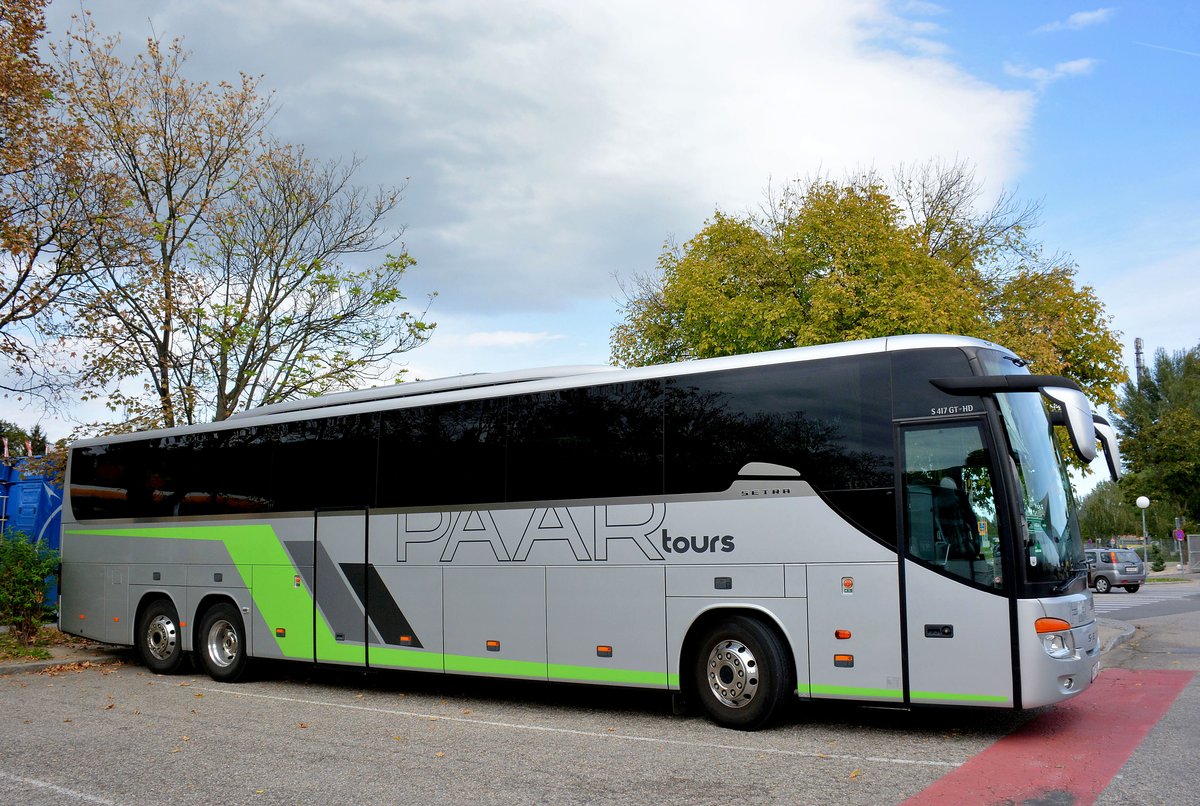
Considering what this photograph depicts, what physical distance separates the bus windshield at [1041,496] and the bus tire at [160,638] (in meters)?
11.8

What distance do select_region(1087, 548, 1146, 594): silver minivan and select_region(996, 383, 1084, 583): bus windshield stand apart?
1203 inches

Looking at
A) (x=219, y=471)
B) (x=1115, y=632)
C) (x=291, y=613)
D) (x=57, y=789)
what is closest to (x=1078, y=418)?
(x=57, y=789)

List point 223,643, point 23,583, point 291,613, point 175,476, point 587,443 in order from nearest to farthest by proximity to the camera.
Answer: point 587,443, point 291,613, point 223,643, point 175,476, point 23,583

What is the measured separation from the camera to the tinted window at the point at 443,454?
11.3 meters

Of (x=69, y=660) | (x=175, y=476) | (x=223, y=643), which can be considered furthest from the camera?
(x=69, y=660)

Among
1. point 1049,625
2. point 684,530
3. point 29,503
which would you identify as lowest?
point 1049,625

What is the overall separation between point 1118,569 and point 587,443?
32643 mm

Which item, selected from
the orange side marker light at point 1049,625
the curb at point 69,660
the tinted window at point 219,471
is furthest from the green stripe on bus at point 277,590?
the orange side marker light at point 1049,625

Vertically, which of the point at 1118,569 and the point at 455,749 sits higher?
the point at 455,749

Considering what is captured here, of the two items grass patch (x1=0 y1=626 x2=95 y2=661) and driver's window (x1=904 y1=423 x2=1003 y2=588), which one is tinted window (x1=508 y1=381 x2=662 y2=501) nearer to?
driver's window (x1=904 y1=423 x2=1003 y2=588)

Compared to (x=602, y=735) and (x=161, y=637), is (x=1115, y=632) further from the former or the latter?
(x=161, y=637)

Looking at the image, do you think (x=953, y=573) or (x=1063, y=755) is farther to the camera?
(x=953, y=573)

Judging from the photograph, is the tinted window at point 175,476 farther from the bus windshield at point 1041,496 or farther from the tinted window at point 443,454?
the bus windshield at point 1041,496

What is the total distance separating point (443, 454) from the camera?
11.8 m
